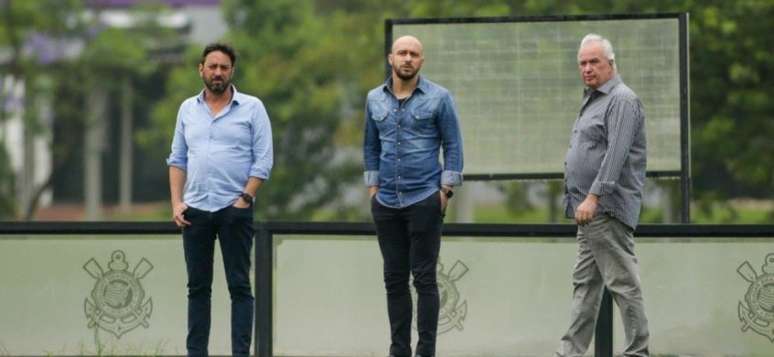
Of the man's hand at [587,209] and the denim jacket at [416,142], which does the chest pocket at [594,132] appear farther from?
the denim jacket at [416,142]

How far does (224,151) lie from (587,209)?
1.95m

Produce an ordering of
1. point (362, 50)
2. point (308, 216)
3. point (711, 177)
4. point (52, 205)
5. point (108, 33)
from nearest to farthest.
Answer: point (711, 177), point (362, 50), point (308, 216), point (108, 33), point (52, 205)

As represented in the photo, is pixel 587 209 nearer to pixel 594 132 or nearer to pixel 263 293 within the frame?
pixel 594 132

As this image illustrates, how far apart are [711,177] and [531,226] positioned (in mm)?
18953

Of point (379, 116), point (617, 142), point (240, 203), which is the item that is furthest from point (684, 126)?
point (240, 203)

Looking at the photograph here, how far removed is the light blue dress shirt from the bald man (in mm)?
610

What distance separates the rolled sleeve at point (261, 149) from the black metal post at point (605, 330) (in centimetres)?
237

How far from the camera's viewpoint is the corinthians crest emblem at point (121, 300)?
34.7 ft

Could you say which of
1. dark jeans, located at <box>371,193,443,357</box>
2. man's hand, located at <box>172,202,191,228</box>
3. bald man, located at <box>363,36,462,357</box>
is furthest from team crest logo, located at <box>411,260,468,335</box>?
man's hand, located at <box>172,202,191,228</box>

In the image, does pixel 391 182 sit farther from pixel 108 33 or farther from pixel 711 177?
pixel 108 33

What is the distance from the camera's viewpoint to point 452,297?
33.5 ft

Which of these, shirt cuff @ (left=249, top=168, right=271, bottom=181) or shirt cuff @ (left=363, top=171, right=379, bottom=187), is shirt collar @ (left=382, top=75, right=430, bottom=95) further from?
shirt cuff @ (left=249, top=168, right=271, bottom=181)

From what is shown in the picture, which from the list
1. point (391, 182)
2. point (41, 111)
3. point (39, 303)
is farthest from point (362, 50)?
point (391, 182)

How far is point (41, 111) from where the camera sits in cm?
4134
